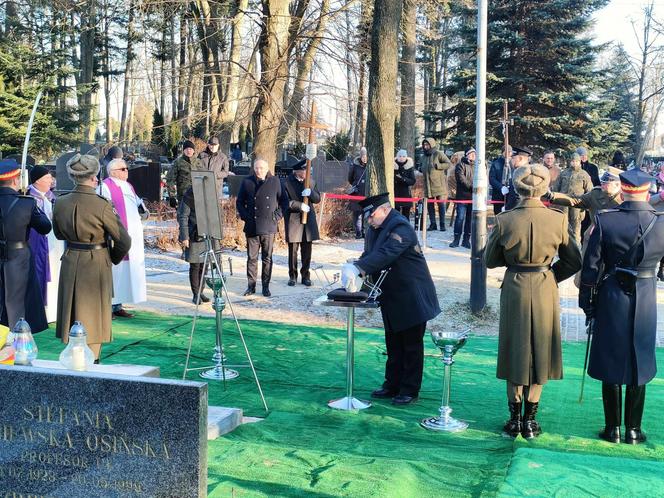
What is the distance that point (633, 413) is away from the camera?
19.6ft

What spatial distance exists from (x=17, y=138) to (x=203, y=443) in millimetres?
26985

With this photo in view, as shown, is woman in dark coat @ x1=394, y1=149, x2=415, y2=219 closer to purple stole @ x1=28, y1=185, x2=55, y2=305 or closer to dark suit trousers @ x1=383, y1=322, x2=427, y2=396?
purple stole @ x1=28, y1=185, x2=55, y2=305

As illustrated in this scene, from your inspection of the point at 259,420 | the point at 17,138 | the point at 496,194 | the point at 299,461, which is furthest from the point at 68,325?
the point at 17,138

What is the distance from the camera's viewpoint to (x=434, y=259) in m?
15.1

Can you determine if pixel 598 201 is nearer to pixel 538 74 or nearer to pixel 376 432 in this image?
pixel 376 432

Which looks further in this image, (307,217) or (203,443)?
(307,217)

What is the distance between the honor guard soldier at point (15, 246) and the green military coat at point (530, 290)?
14.3ft

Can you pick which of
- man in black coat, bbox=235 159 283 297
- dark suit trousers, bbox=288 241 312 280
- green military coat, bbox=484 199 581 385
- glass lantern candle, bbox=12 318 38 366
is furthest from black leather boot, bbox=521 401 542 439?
dark suit trousers, bbox=288 241 312 280

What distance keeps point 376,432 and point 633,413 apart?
1932 mm

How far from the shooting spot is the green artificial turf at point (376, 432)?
475 cm

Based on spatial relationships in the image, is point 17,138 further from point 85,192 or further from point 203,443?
point 203,443

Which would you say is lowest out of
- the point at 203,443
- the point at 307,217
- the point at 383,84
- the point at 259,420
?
the point at 259,420

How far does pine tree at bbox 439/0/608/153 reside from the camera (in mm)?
26656

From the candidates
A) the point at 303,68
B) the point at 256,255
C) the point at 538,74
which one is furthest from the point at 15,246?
the point at 538,74
